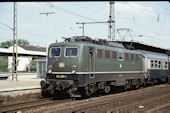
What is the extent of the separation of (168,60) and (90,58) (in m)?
18.5

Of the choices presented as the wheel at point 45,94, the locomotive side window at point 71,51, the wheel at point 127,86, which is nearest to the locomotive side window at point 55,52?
the locomotive side window at point 71,51

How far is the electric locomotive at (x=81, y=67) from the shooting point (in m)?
15.8

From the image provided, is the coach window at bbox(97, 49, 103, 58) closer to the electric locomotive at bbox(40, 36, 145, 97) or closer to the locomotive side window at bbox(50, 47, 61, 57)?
the electric locomotive at bbox(40, 36, 145, 97)

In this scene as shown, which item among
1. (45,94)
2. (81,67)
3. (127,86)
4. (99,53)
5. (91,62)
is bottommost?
(45,94)

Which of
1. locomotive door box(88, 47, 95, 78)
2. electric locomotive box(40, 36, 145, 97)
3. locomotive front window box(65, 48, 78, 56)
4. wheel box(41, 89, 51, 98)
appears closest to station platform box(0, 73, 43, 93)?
wheel box(41, 89, 51, 98)

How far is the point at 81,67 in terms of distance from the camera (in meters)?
15.9

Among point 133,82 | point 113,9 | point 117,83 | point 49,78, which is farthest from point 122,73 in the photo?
point 113,9

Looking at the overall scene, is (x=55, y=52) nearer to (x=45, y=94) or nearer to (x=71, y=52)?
(x=71, y=52)

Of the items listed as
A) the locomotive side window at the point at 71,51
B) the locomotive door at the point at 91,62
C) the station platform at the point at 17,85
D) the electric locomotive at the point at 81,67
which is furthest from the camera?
the station platform at the point at 17,85

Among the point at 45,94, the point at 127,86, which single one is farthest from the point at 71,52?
the point at 127,86

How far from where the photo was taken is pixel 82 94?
16734mm

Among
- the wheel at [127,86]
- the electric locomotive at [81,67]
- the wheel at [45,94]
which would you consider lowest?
the wheel at [45,94]

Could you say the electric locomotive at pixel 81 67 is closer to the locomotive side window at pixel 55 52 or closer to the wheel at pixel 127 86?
the locomotive side window at pixel 55 52

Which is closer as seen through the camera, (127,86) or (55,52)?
(55,52)
